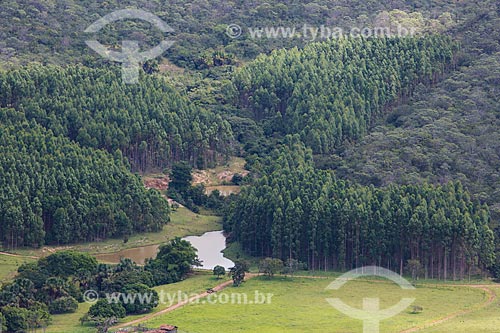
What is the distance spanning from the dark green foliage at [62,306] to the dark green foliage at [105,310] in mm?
3303

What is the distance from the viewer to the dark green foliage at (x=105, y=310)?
83250mm

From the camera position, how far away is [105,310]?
274 ft

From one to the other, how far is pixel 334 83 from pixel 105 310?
5881 cm

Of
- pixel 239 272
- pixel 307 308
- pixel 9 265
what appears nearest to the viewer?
pixel 307 308

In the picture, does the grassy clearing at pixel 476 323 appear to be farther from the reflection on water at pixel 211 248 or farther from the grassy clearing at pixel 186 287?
the reflection on water at pixel 211 248

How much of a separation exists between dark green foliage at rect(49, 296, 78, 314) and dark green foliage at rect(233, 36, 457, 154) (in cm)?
4429

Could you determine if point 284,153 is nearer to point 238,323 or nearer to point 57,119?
point 57,119

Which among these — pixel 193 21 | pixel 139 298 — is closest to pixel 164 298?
pixel 139 298

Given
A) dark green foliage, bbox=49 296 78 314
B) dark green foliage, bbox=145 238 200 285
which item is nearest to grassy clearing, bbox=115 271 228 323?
dark green foliage, bbox=145 238 200 285

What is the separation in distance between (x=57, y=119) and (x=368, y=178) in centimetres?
3038

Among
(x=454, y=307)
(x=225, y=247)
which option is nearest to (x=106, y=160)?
(x=225, y=247)

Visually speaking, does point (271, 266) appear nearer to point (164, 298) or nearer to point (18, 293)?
point (164, 298)

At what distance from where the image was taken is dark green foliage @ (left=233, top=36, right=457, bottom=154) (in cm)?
12988

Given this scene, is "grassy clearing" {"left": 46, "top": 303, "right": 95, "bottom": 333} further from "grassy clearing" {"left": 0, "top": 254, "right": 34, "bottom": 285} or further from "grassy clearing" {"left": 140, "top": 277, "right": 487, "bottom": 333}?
"grassy clearing" {"left": 0, "top": 254, "right": 34, "bottom": 285}
